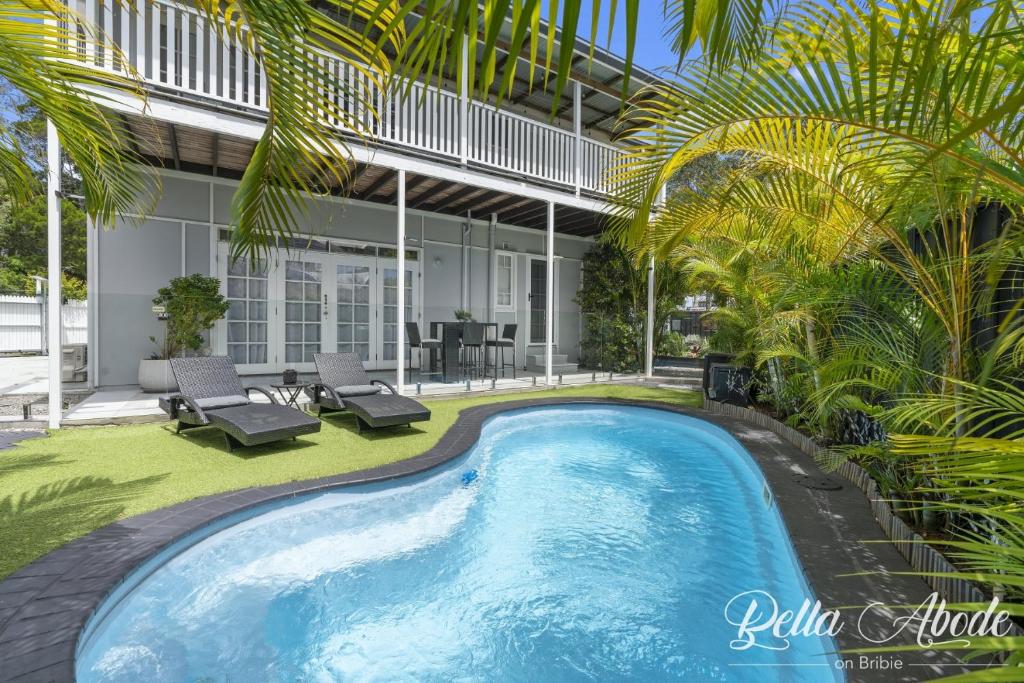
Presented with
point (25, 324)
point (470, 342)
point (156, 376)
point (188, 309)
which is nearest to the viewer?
point (156, 376)

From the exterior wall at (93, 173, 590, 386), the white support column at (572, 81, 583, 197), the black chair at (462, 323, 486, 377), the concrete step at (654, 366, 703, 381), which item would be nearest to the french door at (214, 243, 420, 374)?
the exterior wall at (93, 173, 590, 386)

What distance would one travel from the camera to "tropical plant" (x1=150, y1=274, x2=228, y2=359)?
7.45 metres

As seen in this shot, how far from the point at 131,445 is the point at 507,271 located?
855cm

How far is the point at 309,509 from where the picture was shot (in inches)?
152

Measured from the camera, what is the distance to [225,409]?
525cm

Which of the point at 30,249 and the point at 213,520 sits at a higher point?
the point at 30,249

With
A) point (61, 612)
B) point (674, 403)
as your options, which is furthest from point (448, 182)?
point (61, 612)

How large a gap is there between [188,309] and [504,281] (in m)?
6.60

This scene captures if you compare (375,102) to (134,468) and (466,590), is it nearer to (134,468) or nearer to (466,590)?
(134,468)

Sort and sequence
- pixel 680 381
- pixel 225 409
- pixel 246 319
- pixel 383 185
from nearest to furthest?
pixel 225 409, pixel 246 319, pixel 383 185, pixel 680 381

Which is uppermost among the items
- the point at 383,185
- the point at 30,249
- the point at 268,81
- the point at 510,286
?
the point at 30,249

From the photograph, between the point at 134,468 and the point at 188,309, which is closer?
the point at 134,468

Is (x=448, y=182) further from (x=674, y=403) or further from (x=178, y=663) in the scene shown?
(x=178, y=663)

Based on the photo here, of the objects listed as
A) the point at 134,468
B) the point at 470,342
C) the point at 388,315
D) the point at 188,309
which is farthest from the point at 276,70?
the point at 388,315
